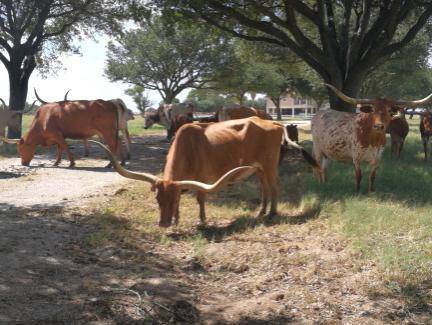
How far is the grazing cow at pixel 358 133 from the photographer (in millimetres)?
8586

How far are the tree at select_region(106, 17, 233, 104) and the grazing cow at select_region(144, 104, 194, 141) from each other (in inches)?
311

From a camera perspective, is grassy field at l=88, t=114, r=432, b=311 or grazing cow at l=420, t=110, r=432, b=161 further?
grazing cow at l=420, t=110, r=432, b=161

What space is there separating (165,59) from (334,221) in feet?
87.7

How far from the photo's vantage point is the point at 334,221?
24.3 ft

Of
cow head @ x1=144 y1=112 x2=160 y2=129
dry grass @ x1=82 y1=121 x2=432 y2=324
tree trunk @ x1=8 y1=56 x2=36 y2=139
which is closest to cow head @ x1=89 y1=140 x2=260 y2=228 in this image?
dry grass @ x1=82 y1=121 x2=432 y2=324

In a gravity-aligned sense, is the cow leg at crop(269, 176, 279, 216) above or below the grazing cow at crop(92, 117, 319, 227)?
below

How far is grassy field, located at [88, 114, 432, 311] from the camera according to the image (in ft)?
18.2

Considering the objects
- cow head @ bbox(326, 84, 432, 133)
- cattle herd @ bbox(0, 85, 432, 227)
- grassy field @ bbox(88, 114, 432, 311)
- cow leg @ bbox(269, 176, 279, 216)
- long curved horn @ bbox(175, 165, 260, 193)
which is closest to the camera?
grassy field @ bbox(88, 114, 432, 311)

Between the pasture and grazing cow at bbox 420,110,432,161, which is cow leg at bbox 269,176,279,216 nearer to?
the pasture

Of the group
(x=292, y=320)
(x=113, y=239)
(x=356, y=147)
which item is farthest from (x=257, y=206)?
(x=292, y=320)

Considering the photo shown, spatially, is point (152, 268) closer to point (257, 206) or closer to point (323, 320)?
point (323, 320)

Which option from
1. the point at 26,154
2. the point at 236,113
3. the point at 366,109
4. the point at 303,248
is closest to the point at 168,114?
the point at 236,113

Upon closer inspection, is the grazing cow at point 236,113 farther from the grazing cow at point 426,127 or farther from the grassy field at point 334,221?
the grazing cow at point 426,127

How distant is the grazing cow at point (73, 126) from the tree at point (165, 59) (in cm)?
1816
